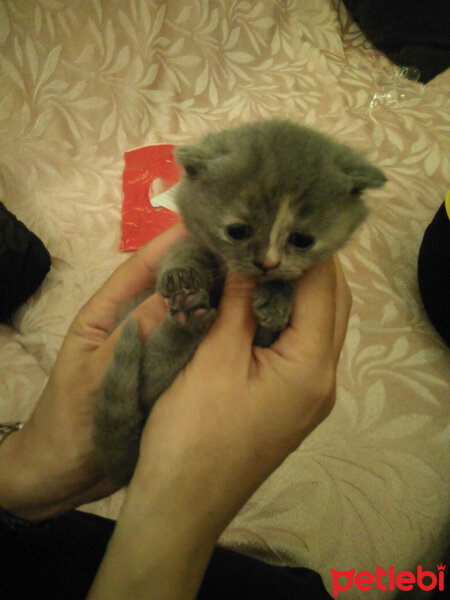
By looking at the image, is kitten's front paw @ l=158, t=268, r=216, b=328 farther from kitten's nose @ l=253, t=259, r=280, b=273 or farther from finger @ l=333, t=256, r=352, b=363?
finger @ l=333, t=256, r=352, b=363

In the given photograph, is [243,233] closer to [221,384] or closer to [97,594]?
[221,384]

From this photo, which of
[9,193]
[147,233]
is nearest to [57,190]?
[9,193]

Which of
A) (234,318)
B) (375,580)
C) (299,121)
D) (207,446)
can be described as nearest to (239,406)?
(207,446)

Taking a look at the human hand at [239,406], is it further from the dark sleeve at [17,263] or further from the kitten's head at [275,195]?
the dark sleeve at [17,263]

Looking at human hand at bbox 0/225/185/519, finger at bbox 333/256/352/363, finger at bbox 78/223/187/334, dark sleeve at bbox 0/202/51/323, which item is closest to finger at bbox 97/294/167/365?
human hand at bbox 0/225/185/519

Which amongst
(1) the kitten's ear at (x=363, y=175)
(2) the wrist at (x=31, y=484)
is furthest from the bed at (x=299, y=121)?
(1) the kitten's ear at (x=363, y=175)
